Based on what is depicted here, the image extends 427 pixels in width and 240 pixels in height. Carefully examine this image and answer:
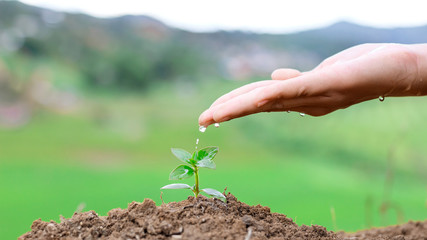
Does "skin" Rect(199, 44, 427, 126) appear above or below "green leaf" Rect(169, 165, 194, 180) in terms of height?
above

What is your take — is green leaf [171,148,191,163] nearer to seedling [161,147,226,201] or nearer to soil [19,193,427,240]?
seedling [161,147,226,201]

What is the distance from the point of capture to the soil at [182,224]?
3.45ft

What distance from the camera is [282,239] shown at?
1.11 meters

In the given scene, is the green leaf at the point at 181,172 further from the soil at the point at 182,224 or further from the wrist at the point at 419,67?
the wrist at the point at 419,67

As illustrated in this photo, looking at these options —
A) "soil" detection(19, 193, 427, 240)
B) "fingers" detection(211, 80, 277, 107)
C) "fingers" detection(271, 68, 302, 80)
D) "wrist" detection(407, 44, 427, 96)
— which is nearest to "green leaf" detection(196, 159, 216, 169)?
"soil" detection(19, 193, 427, 240)

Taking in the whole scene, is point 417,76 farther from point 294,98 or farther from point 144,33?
point 144,33

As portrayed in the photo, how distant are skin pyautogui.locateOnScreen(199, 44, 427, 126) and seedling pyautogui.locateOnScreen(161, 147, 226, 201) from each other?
11 centimetres

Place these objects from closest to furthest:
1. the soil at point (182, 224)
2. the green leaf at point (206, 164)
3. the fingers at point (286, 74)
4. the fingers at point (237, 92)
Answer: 1. the soil at point (182, 224)
2. the green leaf at point (206, 164)
3. the fingers at point (237, 92)
4. the fingers at point (286, 74)

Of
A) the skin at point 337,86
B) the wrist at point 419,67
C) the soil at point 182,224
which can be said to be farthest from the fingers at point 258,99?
the wrist at point 419,67

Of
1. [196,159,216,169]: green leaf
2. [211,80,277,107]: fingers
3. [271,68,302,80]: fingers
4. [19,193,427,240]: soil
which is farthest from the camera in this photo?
[271,68,302,80]: fingers

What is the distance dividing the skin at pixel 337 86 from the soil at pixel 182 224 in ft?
0.90

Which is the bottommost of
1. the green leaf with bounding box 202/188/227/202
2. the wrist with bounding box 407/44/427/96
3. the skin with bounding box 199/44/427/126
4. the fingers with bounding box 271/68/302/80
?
the green leaf with bounding box 202/188/227/202

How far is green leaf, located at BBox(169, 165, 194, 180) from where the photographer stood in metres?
1.21

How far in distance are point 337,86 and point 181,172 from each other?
1.74 ft
